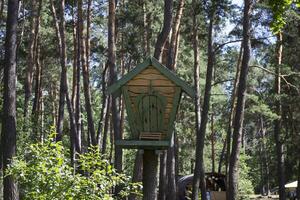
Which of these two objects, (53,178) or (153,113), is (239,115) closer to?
(153,113)

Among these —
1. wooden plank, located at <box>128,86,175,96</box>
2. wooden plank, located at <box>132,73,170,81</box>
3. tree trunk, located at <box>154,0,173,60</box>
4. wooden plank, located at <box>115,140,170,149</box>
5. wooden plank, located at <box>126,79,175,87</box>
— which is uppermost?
tree trunk, located at <box>154,0,173,60</box>

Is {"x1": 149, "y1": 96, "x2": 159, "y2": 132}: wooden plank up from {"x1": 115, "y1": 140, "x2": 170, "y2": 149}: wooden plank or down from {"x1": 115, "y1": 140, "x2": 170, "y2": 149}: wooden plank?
up

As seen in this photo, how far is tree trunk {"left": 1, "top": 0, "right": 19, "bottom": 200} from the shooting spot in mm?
11164

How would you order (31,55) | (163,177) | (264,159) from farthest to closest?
(264,159) < (31,55) < (163,177)

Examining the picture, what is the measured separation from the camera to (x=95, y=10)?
26906 millimetres

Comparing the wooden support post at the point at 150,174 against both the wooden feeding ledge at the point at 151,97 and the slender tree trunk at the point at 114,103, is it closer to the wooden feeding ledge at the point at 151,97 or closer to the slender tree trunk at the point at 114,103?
the wooden feeding ledge at the point at 151,97

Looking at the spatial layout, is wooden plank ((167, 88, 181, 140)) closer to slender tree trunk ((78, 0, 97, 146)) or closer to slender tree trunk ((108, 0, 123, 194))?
slender tree trunk ((108, 0, 123, 194))

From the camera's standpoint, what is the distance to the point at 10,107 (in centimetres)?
1166

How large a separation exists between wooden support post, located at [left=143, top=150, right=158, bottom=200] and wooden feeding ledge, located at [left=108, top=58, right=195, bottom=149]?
0.24 meters

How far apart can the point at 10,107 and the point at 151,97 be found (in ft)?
23.7

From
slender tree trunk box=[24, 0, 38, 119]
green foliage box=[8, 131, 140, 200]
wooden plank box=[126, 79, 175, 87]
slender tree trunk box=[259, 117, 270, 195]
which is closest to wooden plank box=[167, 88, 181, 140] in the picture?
wooden plank box=[126, 79, 175, 87]

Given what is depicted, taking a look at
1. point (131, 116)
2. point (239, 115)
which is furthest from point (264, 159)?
point (131, 116)

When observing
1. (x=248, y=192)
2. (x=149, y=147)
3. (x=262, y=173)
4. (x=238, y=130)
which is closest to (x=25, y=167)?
(x=149, y=147)

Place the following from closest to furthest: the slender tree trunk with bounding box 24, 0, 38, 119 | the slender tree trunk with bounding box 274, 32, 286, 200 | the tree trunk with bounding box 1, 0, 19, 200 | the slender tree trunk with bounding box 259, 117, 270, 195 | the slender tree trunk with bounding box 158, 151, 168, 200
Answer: the tree trunk with bounding box 1, 0, 19, 200
the slender tree trunk with bounding box 158, 151, 168, 200
the slender tree trunk with bounding box 274, 32, 286, 200
the slender tree trunk with bounding box 24, 0, 38, 119
the slender tree trunk with bounding box 259, 117, 270, 195
